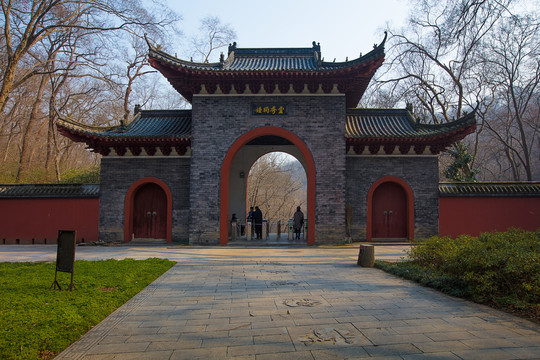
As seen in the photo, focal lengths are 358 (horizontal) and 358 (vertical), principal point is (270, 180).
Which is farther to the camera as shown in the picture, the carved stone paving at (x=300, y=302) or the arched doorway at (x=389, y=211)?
the arched doorway at (x=389, y=211)

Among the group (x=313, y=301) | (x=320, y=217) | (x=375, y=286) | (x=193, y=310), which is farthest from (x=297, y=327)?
(x=320, y=217)

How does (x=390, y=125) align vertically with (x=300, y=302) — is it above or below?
above

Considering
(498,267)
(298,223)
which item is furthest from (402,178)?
(498,267)

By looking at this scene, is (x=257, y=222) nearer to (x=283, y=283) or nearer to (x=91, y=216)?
(x=91, y=216)

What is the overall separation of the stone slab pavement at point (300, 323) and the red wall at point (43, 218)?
747 cm

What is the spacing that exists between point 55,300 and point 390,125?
39.5 ft

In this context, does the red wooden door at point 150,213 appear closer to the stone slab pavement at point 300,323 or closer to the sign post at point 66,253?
the stone slab pavement at point 300,323

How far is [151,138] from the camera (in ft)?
40.1

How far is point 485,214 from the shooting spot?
41.3 feet

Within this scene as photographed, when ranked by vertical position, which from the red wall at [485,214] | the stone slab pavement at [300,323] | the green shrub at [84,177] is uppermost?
the green shrub at [84,177]

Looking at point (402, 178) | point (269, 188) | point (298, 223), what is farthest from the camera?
point (269, 188)

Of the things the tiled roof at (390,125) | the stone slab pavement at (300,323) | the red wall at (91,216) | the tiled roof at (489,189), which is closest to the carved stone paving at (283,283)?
the stone slab pavement at (300,323)

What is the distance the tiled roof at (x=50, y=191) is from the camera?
42.2 ft

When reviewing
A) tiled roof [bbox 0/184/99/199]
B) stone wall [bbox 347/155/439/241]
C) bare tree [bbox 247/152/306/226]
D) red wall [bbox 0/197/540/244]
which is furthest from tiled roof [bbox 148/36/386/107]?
bare tree [bbox 247/152/306/226]
